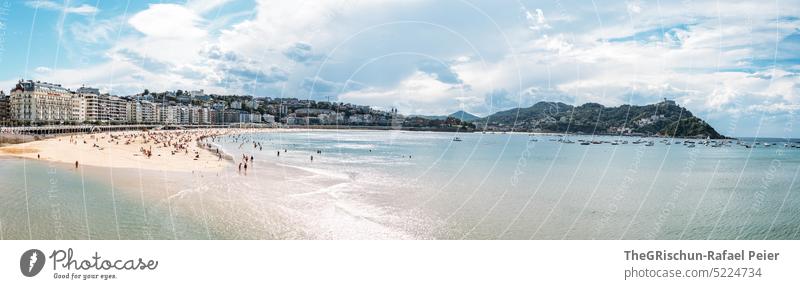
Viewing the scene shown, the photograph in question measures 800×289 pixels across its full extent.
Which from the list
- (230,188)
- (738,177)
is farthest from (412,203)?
(738,177)

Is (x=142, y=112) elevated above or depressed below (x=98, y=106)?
below

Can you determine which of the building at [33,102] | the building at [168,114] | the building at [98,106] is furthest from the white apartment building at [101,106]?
the building at [168,114]

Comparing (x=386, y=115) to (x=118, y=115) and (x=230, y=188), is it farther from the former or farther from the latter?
(x=230, y=188)

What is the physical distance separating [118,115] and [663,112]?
4628 inches

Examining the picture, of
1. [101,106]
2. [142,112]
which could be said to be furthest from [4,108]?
[142,112]

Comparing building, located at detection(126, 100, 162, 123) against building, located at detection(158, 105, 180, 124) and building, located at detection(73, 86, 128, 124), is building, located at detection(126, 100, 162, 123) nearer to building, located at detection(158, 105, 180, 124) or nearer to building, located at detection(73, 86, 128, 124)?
building, located at detection(158, 105, 180, 124)

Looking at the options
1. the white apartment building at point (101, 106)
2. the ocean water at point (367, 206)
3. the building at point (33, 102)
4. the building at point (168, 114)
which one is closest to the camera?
the ocean water at point (367, 206)

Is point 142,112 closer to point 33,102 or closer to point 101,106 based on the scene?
point 101,106

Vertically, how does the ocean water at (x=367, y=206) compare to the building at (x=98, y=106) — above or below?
below

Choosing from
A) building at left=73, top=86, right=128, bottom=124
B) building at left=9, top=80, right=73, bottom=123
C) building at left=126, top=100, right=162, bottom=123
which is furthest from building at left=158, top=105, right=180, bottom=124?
building at left=9, top=80, right=73, bottom=123

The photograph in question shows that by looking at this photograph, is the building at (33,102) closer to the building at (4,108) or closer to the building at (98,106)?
the building at (4,108)

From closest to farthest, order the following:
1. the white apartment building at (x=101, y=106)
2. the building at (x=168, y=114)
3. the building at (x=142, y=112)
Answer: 1. the white apartment building at (x=101, y=106)
2. the building at (x=142, y=112)
3. the building at (x=168, y=114)

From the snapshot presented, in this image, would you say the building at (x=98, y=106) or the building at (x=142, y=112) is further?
the building at (x=142, y=112)

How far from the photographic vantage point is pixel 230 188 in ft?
66.4
